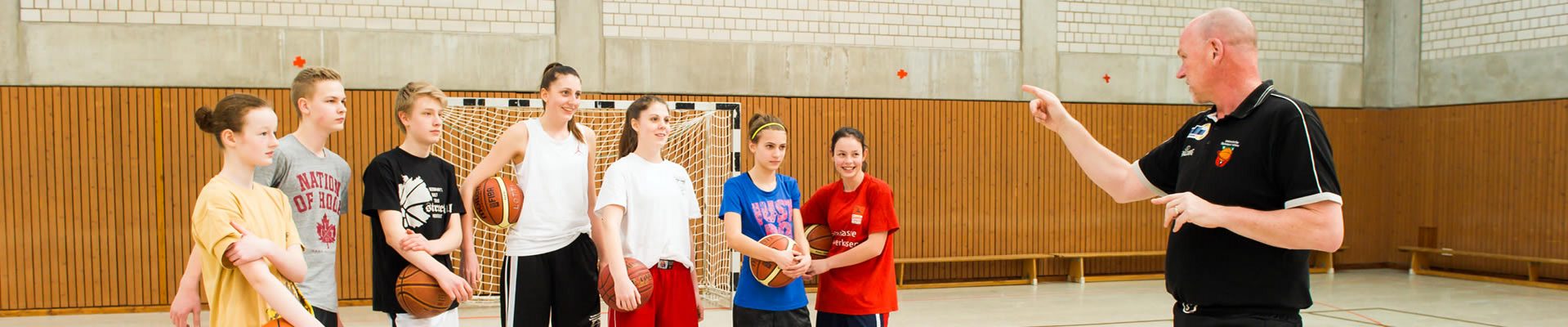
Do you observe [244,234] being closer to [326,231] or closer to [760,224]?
[326,231]

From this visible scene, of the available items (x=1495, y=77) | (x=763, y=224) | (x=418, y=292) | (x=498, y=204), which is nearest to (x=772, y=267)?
(x=763, y=224)

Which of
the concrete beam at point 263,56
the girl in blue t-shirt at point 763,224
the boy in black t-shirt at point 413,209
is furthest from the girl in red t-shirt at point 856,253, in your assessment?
the concrete beam at point 263,56

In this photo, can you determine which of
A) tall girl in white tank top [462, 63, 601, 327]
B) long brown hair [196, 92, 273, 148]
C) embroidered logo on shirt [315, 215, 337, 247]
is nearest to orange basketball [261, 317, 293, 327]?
long brown hair [196, 92, 273, 148]

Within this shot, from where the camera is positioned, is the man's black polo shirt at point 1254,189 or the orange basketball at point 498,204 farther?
the orange basketball at point 498,204

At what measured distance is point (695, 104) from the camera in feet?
28.4

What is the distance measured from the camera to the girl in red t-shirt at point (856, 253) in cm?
461

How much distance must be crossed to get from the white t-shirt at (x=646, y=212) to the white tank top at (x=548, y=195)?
0.14 meters

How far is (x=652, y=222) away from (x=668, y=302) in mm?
342

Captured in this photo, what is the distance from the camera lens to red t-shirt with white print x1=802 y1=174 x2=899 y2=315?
462 centimetres

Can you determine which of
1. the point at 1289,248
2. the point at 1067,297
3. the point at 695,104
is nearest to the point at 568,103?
the point at 1289,248

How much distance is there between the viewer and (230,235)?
9.46 ft

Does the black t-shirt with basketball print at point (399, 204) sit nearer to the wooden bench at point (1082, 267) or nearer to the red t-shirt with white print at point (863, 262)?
the red t-shirt with white print at point (863, 262)

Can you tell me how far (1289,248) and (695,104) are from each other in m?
6.56

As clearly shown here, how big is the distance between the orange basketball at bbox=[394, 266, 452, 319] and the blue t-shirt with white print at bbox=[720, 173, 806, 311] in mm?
1261
